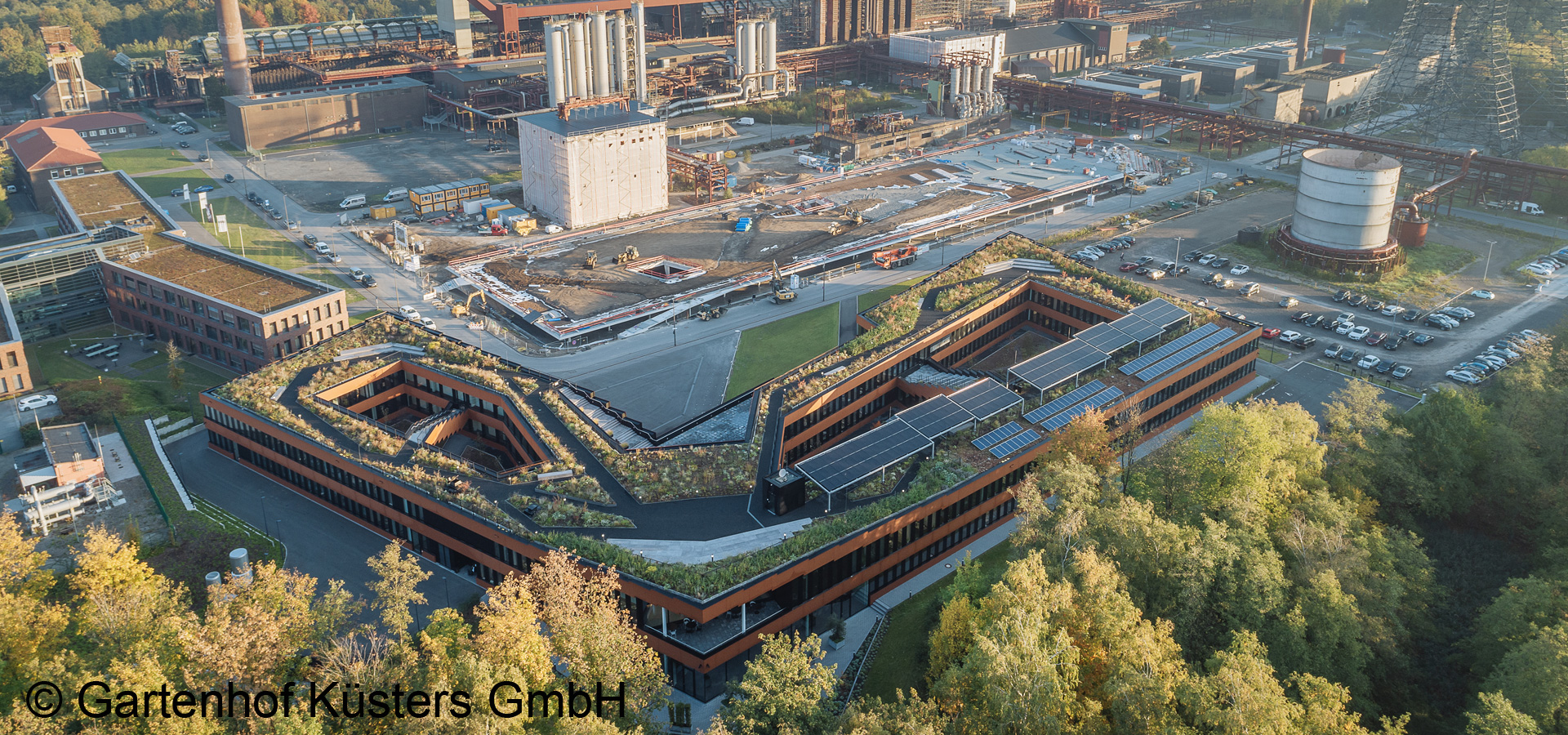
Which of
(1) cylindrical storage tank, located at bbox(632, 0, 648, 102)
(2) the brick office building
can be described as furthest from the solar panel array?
(1) cylindrical storage tank, located at bbox(632, 0, 648, 102)

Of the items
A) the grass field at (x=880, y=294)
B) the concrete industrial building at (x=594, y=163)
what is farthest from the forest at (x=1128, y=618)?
the concrete industrial building at (x=594, y=163)

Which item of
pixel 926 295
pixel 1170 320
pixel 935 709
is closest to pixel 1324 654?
pixel 935 709

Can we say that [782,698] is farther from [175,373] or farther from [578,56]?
[578,56]

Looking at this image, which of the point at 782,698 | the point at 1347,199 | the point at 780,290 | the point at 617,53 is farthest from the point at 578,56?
the point at 782,698

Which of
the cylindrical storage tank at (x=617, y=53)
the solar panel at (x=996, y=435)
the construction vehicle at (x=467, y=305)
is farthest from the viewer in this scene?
the cylindrical storage tank at (x=617, y=53)

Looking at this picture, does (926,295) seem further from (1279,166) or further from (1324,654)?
(1279,166)

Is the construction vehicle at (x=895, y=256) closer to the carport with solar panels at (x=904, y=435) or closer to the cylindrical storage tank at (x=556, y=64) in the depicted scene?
the carport with solar panels at (x=904, y=435)
